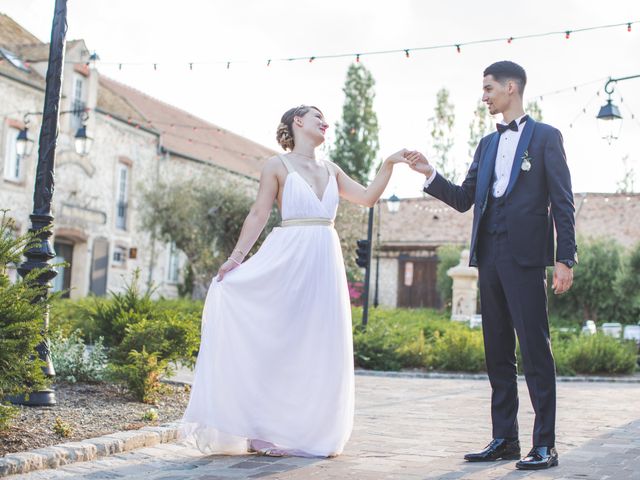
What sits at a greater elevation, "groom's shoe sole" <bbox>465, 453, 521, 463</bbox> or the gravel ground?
"groom's shoe sole" <bbox>465, 453, 521, 463</bbox>

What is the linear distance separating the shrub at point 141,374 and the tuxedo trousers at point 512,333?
298cm

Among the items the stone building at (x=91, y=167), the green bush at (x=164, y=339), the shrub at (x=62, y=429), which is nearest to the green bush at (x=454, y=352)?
the green bush at (x=164, y=339)

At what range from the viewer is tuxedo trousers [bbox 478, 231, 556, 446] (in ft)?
14.7

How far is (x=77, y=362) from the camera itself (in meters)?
7.57

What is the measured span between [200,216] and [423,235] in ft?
47.1

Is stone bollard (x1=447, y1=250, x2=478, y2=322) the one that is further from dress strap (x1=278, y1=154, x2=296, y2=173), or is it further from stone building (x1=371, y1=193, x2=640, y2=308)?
dress strap (x1=278, y1=154, x2=296, y2=173)

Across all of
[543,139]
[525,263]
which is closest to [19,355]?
[525,263]

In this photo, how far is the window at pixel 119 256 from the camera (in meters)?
29.0

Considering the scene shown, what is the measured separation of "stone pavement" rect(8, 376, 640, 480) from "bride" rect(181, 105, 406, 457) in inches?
7.2

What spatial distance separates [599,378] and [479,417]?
6.70 m

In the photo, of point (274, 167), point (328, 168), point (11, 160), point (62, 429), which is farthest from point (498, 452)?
point (11, 160)

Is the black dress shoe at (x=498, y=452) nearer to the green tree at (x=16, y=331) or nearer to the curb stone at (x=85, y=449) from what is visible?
the curb stone at (x=85, y=449)

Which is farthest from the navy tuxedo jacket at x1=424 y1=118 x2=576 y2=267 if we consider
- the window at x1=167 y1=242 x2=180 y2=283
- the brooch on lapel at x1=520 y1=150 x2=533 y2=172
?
the window at x1=167 y1=242 x2=180 y2=283

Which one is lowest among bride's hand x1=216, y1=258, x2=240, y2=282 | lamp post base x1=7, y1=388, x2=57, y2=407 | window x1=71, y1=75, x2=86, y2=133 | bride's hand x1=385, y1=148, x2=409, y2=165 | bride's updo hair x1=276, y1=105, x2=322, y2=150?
lamp post base x1=7, y1=388, x2=57, y2=407
